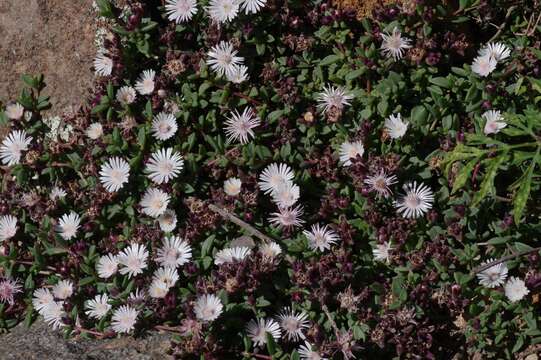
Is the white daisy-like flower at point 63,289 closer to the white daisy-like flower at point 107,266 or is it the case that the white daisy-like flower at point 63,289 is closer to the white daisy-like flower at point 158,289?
the white daisy-like flower at point 107,266

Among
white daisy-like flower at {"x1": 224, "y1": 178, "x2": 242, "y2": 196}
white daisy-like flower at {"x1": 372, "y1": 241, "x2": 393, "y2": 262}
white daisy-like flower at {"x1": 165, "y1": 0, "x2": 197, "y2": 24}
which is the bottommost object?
white daisy-like flower at {"x1": 372, "y1": 241, "x2": 393, "y2": 262}

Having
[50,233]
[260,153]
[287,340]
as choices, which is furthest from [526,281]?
[50,233]

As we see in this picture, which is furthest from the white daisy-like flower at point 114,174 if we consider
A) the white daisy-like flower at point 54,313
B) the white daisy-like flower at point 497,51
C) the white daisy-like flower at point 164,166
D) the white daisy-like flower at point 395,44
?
the white daisy-like flower at point 497,51

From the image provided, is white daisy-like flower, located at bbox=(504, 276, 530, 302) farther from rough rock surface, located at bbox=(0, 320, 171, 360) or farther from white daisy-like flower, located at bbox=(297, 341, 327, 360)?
rough rock surface, located at bbox=(0, 320, 171, 360)

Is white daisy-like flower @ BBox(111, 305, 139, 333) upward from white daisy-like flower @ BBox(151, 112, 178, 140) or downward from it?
downward

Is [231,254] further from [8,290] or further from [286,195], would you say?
[8,290]

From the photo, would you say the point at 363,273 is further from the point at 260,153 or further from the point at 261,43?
the point at 261,43


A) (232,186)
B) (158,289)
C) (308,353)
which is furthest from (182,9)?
(308,353)

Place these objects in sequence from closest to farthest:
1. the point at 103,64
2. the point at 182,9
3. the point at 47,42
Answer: the point at 182,9 → the point at 103,64 → the point at 47,42

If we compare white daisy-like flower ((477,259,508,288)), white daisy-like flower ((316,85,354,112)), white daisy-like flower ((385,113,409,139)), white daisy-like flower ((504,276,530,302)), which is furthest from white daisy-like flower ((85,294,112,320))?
white daisy-like flower ((504,276,530,302))
